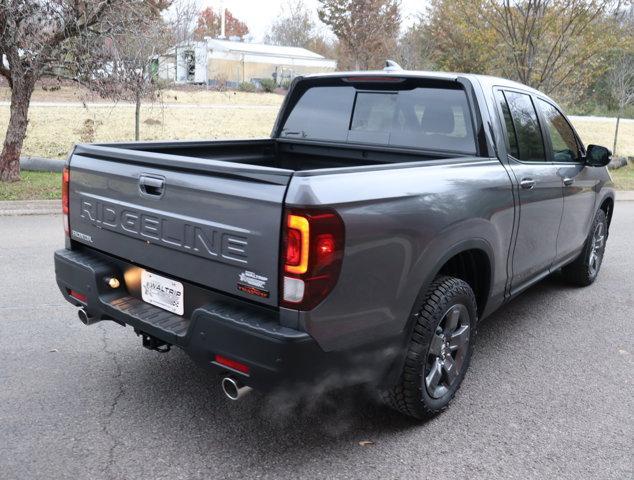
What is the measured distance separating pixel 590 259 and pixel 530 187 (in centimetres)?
227

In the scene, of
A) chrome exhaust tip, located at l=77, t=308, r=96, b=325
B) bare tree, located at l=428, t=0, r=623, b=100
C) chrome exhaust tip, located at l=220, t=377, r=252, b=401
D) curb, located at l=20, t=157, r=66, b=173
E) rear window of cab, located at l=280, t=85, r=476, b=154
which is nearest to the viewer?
chrome exhaust tip, located at l=220, t=377, r=252, b=401

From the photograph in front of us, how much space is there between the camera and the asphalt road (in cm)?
284

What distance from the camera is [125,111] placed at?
23.7 meters

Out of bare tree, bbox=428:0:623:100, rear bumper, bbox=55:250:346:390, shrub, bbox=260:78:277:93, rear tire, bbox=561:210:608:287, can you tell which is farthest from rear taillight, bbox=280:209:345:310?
shrub, bbox=260:78:277:93

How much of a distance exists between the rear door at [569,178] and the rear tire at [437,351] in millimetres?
1663

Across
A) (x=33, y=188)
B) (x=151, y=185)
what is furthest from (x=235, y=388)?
(x=33, y=188)

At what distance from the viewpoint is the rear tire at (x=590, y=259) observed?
5.64m

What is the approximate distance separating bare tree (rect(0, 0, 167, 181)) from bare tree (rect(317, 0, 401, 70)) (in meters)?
30.5

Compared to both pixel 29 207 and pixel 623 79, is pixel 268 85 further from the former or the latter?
pixel 29 207

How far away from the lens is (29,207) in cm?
886

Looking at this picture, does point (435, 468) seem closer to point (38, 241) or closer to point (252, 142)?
point (252, 142)

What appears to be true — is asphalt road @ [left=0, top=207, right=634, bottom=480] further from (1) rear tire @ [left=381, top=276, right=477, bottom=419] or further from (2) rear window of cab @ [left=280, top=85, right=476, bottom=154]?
(2) rear window of cab @ [left=280, top=85, right=476, bottom=154]

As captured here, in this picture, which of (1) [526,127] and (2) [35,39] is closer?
(1) [526,127]

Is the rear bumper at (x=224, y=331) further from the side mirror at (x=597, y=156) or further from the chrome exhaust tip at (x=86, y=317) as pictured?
the side mirror at (x=597, y=156)
